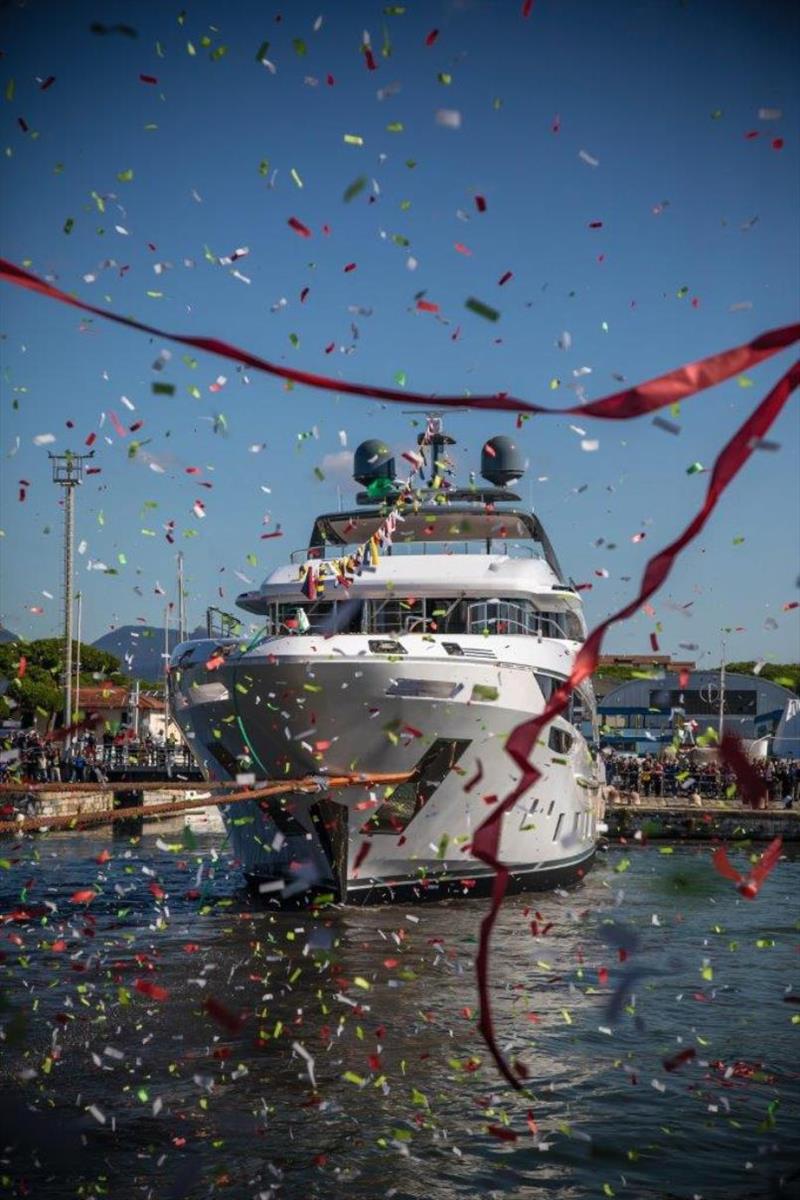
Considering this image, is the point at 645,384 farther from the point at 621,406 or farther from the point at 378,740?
the point at 378,740

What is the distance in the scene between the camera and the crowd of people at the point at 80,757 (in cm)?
4044

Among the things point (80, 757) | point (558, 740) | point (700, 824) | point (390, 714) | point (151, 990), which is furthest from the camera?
point (80, 757)

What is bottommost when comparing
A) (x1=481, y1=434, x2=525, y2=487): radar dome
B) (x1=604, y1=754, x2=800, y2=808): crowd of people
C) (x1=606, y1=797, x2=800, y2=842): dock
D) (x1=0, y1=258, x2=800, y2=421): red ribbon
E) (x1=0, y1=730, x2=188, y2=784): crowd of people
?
(x1=606, y1=797, x2=800, y2=842): dock

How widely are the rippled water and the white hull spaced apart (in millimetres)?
783

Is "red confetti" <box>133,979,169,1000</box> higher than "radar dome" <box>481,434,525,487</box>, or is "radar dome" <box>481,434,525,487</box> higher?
"radar dome" <box>481,434,525,487</box>

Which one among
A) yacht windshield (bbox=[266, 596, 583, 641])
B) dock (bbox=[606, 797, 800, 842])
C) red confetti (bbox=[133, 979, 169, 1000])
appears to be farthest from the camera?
dock (bbox=[606, 797, 800, 842])

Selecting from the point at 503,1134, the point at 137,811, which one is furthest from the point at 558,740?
the point at 137,811

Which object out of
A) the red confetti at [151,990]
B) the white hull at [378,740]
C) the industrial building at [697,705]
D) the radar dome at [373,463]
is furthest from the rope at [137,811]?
the industrial building at [697,705]

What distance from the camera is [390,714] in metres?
17.2

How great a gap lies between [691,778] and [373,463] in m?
24.1

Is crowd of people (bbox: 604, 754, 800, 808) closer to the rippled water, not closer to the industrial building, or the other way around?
the industrial building

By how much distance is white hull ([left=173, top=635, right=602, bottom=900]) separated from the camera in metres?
17.1

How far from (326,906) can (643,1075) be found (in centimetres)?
869

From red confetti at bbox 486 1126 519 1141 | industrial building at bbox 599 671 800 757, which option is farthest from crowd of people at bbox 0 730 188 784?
red confetti at bbox 486 1126 519 1141
